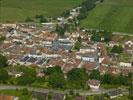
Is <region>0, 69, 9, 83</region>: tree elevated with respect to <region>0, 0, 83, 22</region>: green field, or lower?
lower

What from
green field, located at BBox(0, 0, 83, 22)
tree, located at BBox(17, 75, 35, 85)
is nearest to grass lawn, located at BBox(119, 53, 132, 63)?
tree, located at BBox(17, 75, 35, 85)

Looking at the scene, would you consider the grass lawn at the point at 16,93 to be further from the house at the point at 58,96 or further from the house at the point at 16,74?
the house at the point at 16,74

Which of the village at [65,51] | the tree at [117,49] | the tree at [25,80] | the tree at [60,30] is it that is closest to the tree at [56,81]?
the village at [65,51]

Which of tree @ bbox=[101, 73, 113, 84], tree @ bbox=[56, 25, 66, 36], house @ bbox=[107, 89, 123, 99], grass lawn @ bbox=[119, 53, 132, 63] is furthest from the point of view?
tree @ bbox=[56, 25, 66, 36]

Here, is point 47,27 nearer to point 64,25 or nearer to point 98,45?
point 64,25

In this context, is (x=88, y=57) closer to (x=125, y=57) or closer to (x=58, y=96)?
(x=125, y=57)

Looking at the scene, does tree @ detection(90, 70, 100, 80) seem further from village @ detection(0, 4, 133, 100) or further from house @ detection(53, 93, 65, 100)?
house @ detection(53, 93, 65, 100)

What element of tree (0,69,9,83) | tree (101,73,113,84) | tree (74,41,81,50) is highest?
tree (74,41,81,50)

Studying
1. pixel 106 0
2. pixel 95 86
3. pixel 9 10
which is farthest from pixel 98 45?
pixel 106 0
